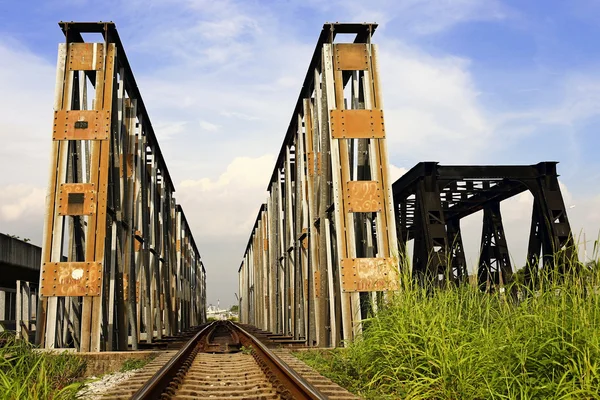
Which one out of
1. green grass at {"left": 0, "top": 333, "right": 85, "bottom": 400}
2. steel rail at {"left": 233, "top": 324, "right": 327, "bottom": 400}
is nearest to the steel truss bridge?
steel rail at {"left": 233, "top": 324, "right": 327, "bottom": 400}

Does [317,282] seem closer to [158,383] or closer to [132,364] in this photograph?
[132,364]

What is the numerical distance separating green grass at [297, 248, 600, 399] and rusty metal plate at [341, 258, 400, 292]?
2331 mm

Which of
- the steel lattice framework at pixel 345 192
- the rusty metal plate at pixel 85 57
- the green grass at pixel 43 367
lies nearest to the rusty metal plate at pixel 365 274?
the steel lattice framework at pixel 345 192

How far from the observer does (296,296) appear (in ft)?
49.8

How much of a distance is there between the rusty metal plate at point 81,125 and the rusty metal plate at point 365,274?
4.97 m

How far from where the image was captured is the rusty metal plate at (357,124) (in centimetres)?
1009

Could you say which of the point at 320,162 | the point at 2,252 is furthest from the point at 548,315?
the point at 2,252

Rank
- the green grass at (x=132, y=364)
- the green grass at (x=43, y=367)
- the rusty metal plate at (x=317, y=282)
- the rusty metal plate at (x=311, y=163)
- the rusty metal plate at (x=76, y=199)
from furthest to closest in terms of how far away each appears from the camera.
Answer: the rusty metal plate at (x=311, y=163) → the rusty metal plate at (x=317, y=282) → the rusty metal plate at (x=76, y=199) → the green grass at (x=132, y=364) → the green grass at (x=43, y=367)

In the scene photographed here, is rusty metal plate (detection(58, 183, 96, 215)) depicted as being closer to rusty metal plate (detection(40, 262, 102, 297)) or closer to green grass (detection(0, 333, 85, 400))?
rusty metal plate (detection(40, 262, 102, 297))

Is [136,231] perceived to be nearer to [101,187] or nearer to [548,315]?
[101,187]

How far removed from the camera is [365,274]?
9.41m

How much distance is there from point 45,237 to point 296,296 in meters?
6.89

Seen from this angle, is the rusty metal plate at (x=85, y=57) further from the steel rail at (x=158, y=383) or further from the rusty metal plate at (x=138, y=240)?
the steel rail at (x=158, y=383)

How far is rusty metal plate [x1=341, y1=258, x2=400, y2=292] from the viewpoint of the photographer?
9.31 metres
